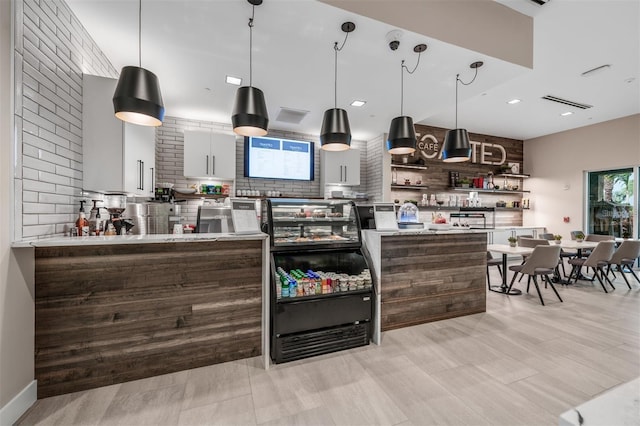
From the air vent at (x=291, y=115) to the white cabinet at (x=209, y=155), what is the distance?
1.01m

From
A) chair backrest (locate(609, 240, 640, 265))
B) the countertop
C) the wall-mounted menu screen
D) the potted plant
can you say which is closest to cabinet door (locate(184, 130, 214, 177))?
the wall-mounted menu screen

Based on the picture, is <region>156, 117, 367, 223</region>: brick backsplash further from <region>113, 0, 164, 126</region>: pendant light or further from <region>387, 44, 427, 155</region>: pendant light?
<region>113, 0, 164, 126</region>: pendant light

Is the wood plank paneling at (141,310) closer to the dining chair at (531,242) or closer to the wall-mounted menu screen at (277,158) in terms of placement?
the wall-mounted menu screen at (277,158)

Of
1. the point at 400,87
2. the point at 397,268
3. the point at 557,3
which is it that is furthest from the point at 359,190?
the point at 557,3

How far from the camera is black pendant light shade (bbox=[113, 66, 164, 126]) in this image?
1935 mm

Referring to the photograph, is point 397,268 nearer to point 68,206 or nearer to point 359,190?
point 68,206

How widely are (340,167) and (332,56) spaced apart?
3.13 meters

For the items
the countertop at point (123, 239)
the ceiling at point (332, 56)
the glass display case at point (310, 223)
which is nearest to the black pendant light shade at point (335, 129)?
the glass display case at point (310, 223)

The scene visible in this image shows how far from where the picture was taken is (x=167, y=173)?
5.51m

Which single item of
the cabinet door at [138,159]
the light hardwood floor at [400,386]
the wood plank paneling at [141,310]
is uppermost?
the cabinet door at [138,159]

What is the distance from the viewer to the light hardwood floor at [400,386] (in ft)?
5.93

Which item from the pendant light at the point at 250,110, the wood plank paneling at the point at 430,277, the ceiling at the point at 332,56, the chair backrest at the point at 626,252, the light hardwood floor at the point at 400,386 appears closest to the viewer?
the light hardwood floor at the point at 400,386

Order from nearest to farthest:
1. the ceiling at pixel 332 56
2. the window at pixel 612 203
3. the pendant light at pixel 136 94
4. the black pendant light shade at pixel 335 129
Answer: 1. the pendant light at pixel 136 94
2. the ceiling at pixel 332 56
3. the black pendant light shade at pixel 335 129
4. the window at pixel 612 203

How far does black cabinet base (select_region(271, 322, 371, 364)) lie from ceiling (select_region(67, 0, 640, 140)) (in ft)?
9.55
